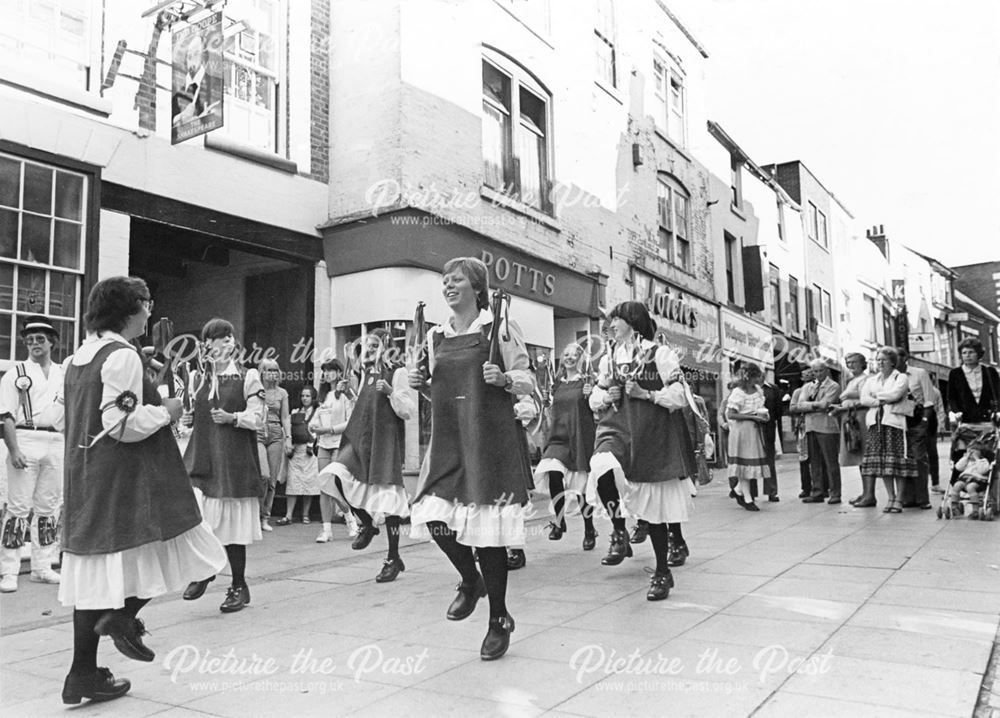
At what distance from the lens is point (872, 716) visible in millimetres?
2955

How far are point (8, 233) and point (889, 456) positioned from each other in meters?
9.35

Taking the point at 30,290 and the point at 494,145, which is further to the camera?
the point at 494,145

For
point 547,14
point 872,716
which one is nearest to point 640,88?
point 547,14

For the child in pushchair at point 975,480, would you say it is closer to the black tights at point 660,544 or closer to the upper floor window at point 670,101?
the black tights at point 660,544

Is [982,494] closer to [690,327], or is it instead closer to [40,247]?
[40,247]

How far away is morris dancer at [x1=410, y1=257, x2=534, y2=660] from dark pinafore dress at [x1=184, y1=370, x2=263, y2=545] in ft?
5.56

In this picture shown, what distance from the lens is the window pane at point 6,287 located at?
294 inches

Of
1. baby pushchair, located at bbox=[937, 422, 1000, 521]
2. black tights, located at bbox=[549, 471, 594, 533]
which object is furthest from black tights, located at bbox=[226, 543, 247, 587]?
baby pushchair, located at bbox=[937, 422, 1000, 521]

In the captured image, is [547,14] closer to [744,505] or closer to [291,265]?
[291,265]

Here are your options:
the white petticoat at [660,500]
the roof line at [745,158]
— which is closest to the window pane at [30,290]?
the white petticoat at [660,500]

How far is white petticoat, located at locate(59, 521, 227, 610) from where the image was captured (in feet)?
11.4

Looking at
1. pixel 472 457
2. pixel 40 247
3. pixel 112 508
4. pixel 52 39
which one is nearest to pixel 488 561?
pixel 472 457

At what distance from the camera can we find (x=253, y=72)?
9.95 metres

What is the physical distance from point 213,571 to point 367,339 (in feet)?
9.03
